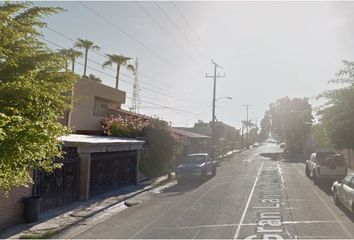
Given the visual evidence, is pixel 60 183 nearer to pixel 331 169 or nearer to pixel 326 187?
pixel 326 187

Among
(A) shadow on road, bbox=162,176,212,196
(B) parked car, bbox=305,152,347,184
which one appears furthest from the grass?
(B) parked car, bbox=305,152,347,184

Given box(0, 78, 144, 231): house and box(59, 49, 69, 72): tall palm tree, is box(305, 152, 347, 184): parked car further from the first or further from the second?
box(59, 49, 69, 72): tall palm tree

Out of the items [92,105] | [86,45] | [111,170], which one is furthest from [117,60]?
[111,170]

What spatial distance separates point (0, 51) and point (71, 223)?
306 inches

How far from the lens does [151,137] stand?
84.9ft

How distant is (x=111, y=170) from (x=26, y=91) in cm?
1447

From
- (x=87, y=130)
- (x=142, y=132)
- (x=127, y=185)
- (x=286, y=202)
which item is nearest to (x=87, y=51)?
(x=87, y=130)

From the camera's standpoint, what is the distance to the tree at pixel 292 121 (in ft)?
214

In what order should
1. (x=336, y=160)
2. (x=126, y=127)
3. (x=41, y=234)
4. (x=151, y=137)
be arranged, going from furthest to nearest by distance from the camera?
(x=126, y=127) → (x=151, y=137) → (x=336, y=160) → (x=41, y=234)

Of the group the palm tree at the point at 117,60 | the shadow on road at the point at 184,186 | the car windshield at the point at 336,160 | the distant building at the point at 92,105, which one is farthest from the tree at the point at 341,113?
the palm tree at the point at 117,60

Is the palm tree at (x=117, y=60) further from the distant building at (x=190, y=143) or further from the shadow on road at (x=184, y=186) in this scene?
the shadow on road at (x=184, y=186)

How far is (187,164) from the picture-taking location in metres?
25.8

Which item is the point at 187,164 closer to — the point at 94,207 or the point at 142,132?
the point at 142,132

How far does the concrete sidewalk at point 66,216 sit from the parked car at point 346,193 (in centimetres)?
886
